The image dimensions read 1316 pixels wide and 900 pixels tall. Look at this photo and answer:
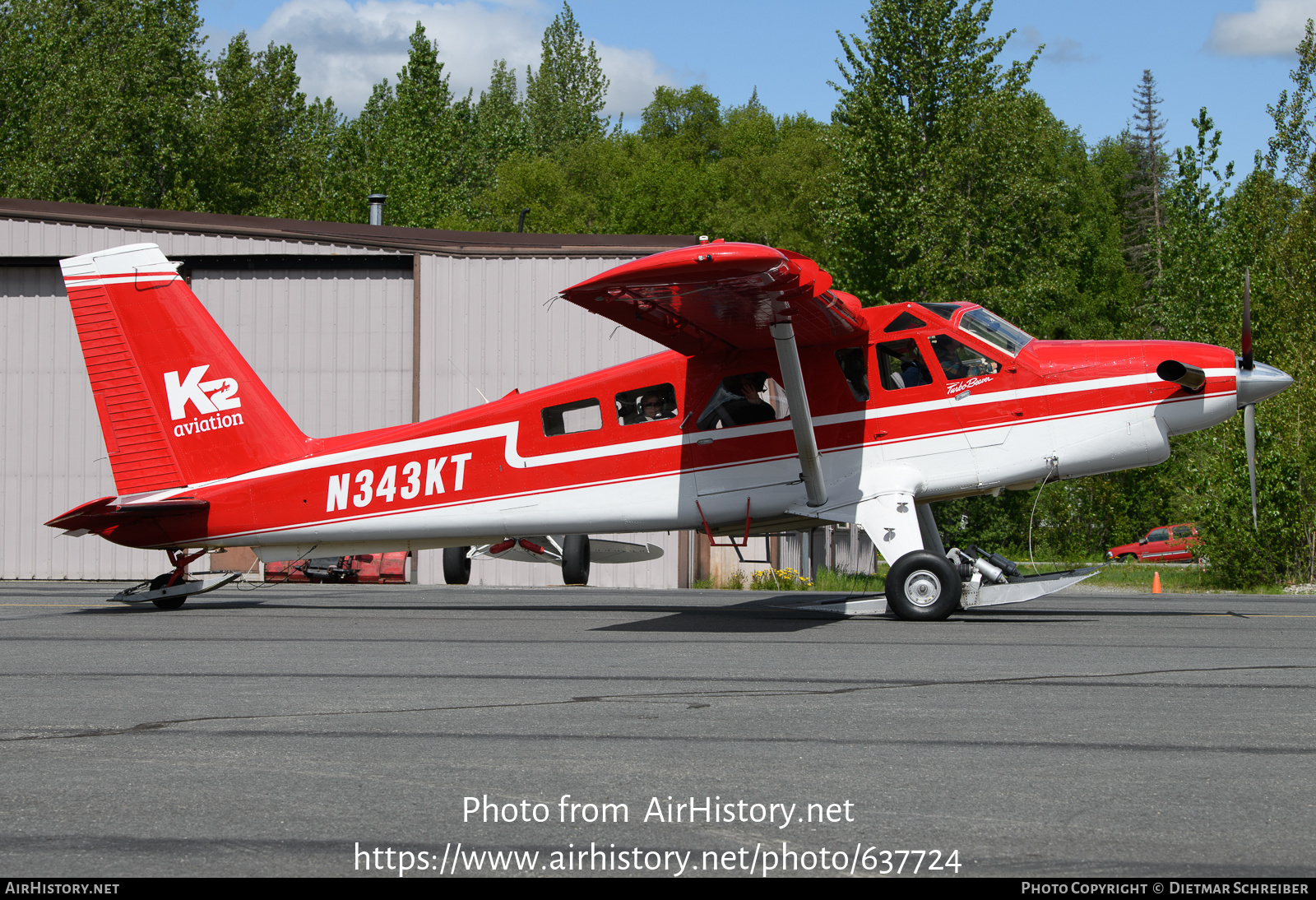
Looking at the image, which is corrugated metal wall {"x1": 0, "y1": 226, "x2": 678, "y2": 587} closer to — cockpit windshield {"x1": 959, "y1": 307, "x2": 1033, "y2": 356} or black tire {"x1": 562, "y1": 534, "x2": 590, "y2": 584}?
black tire {"x1": 562, "y1": 534, "x2": 590, "y2": 584}

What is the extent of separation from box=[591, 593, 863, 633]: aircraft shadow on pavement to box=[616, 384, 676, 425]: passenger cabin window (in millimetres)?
2086

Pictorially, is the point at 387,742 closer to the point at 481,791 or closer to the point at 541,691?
the point at 481,791

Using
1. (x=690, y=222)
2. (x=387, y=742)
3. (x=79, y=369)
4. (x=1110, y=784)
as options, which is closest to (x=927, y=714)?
(x=1110, y=784)

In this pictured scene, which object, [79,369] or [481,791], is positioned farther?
[79,369]

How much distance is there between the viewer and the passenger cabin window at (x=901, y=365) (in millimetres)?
11969

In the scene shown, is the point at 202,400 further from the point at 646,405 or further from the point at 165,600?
the point at 646,405

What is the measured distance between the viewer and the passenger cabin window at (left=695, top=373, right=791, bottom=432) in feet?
40.4

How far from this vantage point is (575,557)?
1409 centimetres

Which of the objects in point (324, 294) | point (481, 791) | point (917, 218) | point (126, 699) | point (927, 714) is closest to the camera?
point (481, 791)

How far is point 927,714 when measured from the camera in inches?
241

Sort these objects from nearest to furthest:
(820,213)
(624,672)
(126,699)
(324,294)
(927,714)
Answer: (927,714), (126,699), (624,672), (324,294), (820,213)

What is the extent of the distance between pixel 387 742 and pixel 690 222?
206 feet

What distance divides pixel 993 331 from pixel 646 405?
3.58 meters

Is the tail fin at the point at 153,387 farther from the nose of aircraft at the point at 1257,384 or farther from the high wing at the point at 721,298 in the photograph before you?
the nose of aircraft at the point at 1257,384
